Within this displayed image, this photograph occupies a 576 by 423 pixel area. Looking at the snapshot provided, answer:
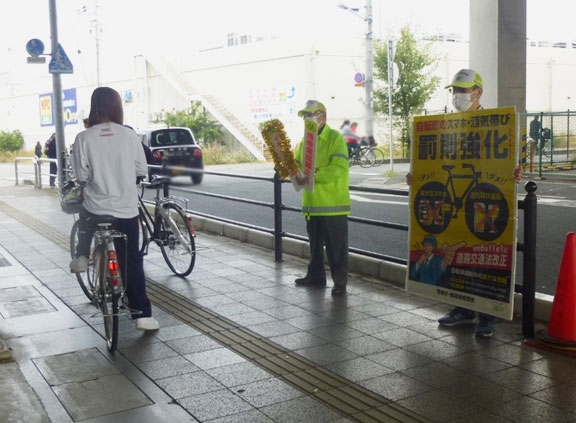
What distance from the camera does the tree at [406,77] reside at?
27.3 m

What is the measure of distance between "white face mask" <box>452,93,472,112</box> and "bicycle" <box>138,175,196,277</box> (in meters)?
3.29

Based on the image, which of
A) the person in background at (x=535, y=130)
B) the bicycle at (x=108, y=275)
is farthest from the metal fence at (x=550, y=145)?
the bicycle at (x=108, y=275)

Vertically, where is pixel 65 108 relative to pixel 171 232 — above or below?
above

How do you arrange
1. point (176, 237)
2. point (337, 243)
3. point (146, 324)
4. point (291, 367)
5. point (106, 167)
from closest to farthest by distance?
point (291, 367), point (106, 167), point (146, 324), point (337, 243), point (176, 237)

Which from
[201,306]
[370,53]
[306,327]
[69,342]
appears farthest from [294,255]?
[370,53]

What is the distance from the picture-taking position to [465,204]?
5434 mm

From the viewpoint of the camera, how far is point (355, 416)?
402 centimetres

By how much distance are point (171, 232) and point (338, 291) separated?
2.07 meters

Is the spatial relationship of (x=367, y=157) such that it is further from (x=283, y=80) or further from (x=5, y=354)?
(x=5, y=354)

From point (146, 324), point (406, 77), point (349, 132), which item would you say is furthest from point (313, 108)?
point (406, 77)

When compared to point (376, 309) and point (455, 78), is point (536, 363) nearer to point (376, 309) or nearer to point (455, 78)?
point (376, 309)

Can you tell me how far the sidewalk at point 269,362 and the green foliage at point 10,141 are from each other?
Result: 146ft

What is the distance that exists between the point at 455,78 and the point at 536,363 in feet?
7.15

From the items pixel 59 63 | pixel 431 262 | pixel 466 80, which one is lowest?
pixel 431 262
